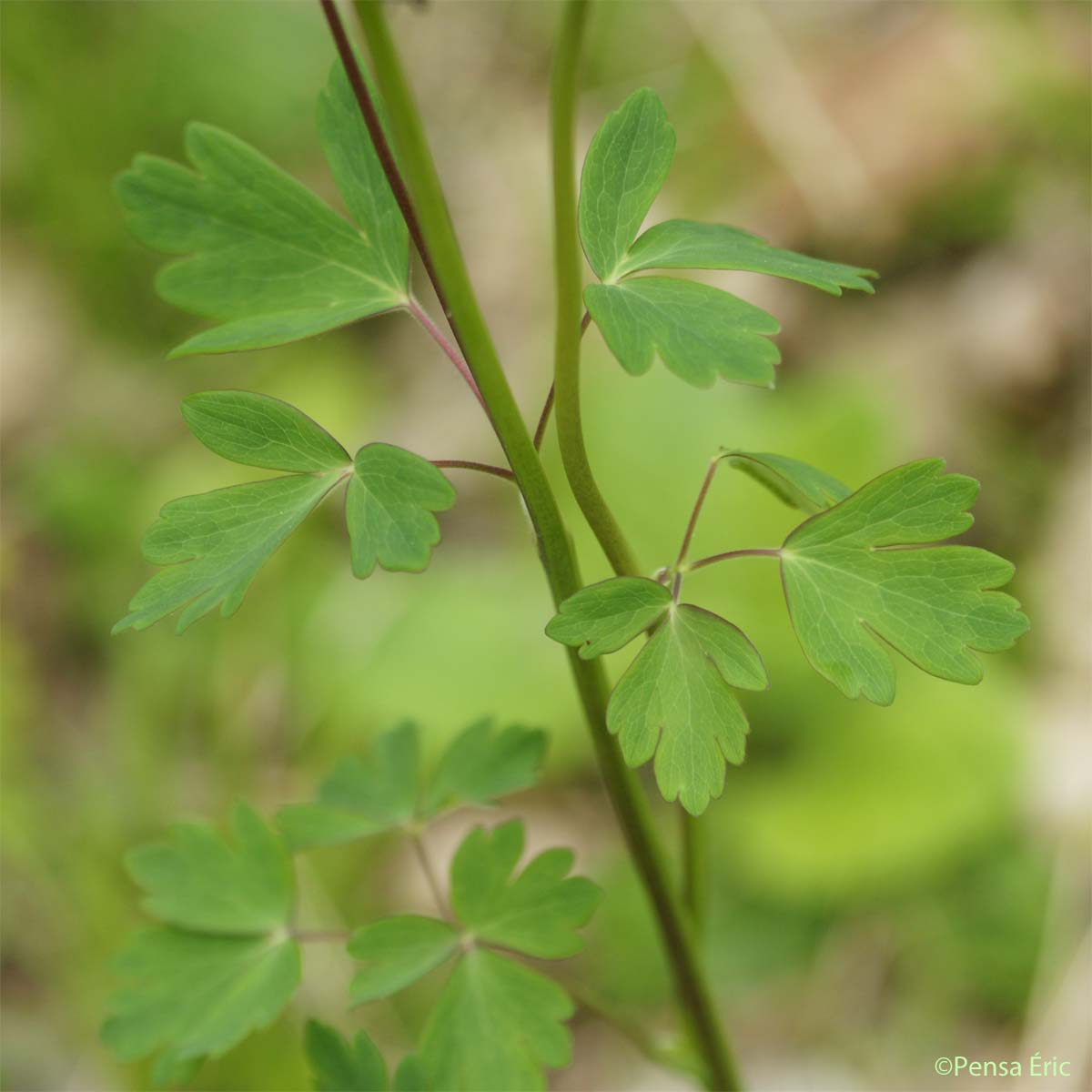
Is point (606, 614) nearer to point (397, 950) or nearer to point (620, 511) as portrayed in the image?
point (397, 950)

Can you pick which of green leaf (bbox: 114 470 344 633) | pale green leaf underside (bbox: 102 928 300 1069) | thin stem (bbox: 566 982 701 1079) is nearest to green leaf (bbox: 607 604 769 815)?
green leaf (bbox: 114 470 344 633)

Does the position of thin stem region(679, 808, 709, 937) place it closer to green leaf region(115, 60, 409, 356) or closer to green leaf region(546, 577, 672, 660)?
green leaf region(546, 577, 672, 660)

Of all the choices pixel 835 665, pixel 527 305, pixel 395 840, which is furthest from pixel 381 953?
pixel 527 305

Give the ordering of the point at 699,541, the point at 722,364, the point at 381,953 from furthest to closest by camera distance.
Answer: the point at 699,541 → the point at 381,953 → the point at 722,364

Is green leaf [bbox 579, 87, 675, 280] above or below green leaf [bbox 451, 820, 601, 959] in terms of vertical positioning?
above

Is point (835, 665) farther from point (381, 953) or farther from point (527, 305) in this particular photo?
point (527, 305)

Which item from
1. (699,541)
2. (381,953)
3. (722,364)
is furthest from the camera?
(699,541)

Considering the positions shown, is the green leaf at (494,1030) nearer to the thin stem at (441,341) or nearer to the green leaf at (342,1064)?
the green leaf at (342,1064)
